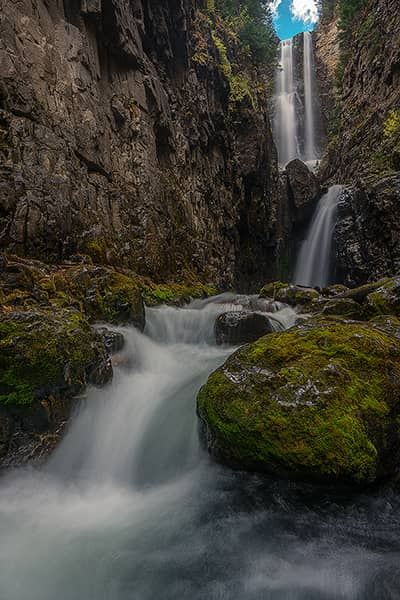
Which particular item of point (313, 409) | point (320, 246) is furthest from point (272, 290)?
point (320, 246)

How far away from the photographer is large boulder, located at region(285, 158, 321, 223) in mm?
21297

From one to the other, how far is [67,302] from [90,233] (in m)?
3.34

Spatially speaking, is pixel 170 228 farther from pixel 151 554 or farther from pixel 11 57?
pixel 151 554

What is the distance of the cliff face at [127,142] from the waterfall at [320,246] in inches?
146

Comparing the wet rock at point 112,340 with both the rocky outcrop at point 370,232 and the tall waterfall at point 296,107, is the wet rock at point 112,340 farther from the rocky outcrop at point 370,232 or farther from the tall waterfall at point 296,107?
the tall waterfall at point 296,107

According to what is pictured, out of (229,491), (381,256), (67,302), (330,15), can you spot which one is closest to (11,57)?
(67,302)

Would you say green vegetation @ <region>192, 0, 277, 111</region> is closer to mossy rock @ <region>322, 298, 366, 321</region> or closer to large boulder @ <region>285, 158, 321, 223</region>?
large boulder @ <region>285, 158, 321, 223</region>

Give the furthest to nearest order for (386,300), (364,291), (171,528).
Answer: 1. (364,291)
2. (386,300)
3. (171,528)

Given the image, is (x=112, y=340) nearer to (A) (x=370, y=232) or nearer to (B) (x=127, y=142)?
(B) (x=127, y=142)

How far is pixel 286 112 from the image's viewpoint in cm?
3431

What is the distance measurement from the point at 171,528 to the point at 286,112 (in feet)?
132

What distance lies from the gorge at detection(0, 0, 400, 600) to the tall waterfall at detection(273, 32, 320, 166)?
14882mm

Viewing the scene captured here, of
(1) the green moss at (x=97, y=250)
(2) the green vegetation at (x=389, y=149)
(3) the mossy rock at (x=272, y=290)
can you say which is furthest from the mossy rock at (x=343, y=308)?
(2) the green vegetation at (x=389, y=149)

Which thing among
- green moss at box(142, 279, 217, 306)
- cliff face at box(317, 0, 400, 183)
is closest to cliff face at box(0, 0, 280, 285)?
green moss at box(142, 279, 217, 306)
